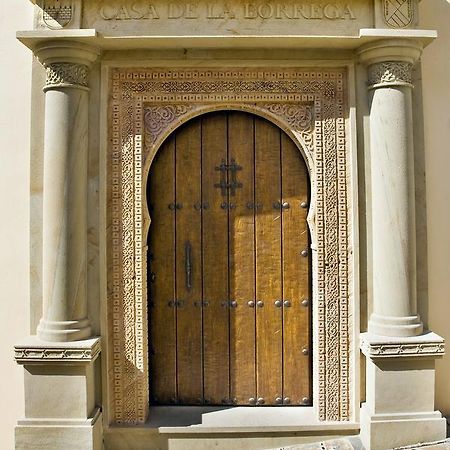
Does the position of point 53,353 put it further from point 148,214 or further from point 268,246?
point 268,246

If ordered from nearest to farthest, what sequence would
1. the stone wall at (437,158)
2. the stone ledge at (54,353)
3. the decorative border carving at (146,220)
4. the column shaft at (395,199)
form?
the stone ledge at (54,353) < the column shaft at (395,199) < the decorative border carving at (146,220) < the stone wall at (437,158)

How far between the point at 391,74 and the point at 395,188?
0.76 metres

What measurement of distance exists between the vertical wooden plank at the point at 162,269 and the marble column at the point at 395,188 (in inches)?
57.0

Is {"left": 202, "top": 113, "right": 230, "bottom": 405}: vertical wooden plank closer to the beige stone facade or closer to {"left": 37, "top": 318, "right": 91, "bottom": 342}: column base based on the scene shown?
the beige stone facade

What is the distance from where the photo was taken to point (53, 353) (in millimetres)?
3211

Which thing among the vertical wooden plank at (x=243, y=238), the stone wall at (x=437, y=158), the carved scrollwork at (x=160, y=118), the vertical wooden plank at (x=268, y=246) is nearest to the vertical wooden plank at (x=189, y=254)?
the carved scrollwork at (x=160, y=118)

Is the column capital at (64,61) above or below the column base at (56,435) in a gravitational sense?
above

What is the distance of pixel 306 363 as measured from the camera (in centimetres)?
364

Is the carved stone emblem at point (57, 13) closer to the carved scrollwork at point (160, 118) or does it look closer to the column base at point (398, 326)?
the carved scrollwork at point (160, 118)

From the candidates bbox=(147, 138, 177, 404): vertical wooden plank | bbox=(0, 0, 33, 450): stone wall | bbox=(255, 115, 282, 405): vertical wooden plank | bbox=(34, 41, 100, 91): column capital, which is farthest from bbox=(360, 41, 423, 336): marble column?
bbox=(0, 0, 33, 450): stone wall

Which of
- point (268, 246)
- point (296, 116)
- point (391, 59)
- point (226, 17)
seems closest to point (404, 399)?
point (268, 246)

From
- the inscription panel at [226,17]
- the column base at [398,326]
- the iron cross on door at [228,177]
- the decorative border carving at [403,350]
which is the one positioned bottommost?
the decorative border carving at [403,350]

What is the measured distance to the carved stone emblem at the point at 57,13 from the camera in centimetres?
327

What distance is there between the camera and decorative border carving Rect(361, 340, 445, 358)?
3211 millimetres
